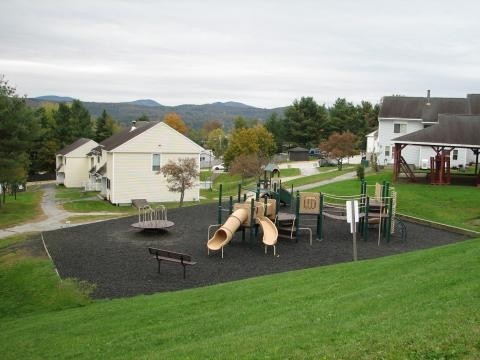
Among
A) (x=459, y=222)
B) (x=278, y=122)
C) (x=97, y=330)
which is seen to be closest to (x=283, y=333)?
(x=97, y=330)

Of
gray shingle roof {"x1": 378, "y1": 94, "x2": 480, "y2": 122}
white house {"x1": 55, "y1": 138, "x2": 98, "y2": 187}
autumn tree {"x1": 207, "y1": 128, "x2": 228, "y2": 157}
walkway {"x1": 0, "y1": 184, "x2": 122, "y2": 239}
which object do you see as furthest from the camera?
autumn tree {"x1": 207, "y1": 128, "x2": 228, "y2": 157}

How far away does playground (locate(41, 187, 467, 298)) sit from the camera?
15406mm

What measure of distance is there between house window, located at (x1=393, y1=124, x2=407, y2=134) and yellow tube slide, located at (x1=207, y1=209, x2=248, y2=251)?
3398 centimetres

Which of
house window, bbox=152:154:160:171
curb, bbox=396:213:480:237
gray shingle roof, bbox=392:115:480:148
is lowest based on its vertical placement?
curb, bbox=396:213:480:237

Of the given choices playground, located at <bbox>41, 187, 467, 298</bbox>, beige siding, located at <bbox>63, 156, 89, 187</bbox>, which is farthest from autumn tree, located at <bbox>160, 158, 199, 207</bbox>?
beige siding, located at <bbox>63, 156, 89, 187</bbox>

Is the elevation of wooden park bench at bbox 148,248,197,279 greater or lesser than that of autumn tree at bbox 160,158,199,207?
lesser

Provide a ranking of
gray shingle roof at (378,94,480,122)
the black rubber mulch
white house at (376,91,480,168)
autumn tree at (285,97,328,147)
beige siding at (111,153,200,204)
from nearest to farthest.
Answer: the black rubber mulch
beige siding at (111,153,200,204)
white house at (376,91,480,168)
gray shingle roof at (378,94,480,122)
autumn tree at (285,97,328,147)

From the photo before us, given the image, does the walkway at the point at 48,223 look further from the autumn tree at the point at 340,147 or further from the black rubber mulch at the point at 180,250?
the autumn tree at the point at 340,147

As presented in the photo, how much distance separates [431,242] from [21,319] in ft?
48.2

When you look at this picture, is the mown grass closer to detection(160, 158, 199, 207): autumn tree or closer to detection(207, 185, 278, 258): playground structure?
detection(207, 185, 278, 258): playground structure

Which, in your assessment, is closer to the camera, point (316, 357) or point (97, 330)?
point (316, 357)

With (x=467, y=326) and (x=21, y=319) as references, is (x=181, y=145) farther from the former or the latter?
(x=467, y=326)

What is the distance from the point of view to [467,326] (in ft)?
23.3

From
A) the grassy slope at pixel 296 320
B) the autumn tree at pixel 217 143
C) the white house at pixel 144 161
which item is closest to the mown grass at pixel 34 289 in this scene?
the grassy slope at pixel 296 320
